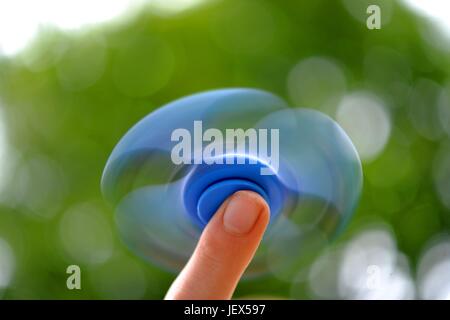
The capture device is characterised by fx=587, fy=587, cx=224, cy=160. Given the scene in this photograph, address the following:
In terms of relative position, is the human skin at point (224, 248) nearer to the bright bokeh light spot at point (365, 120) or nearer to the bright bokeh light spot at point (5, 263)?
the bright bokeh light spot at point (365, 120)

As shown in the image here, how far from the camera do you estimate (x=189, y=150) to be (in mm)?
574

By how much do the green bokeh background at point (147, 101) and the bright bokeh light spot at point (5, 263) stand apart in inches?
1.8

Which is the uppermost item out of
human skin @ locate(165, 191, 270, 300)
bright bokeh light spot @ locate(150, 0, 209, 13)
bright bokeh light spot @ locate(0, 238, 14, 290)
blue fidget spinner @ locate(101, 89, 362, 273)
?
bright bokeh light spot @ locate(150, 0, 209, 13)

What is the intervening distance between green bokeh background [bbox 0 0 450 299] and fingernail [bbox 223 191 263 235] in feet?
4.08

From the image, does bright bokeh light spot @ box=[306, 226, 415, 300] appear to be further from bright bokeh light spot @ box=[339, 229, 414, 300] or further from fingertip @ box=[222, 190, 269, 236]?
fingertip @ box=[222, 190, 269, 236]

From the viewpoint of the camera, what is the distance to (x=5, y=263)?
166 centimetres

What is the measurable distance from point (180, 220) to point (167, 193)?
32 mm

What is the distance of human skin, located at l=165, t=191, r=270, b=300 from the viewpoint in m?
0.44

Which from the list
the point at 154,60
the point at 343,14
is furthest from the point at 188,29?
the point at 343,14

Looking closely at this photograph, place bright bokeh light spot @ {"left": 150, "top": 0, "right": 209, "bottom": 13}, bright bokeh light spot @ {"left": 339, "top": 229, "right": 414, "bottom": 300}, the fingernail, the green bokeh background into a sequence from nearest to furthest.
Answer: the fingernail → bright bokeh light spot @ {"left": 339, "top": 229, "right": 414, "bottom": 300} → the green bokeh background → bright bokeh light spot @ {"left": 150, "top": 0, "right": 209, "bottom": 13}

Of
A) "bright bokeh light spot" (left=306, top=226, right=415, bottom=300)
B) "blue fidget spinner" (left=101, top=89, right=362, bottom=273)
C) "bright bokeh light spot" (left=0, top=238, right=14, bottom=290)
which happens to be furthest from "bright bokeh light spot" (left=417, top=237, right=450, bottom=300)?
"bright bokeh light spot" (left=0, top=238, right=14, bottom=290)

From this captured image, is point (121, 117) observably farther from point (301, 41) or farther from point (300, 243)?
point (300, 243)

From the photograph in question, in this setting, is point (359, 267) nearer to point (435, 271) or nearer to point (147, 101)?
point (435, 271)

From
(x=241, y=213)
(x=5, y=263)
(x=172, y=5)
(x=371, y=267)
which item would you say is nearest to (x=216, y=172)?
(x=241, y=213)
